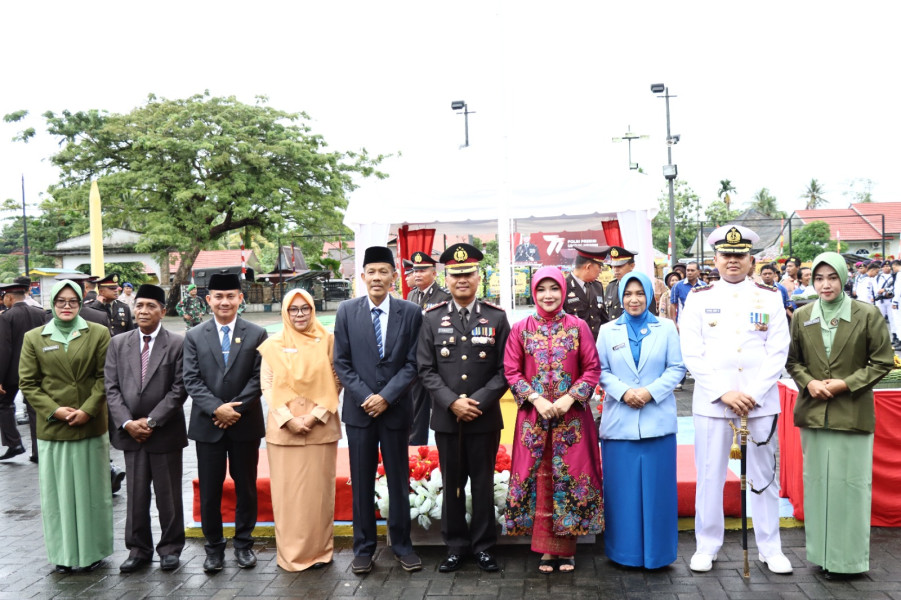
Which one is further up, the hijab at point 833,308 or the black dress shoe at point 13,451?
the hijab at point 833,308

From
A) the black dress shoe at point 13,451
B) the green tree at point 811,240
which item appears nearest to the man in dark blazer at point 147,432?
the black dress shoe at point 13,451

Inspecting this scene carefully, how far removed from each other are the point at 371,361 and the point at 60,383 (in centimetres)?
195

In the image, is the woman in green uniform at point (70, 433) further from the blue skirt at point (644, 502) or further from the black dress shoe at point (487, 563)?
the blue skirt at point (644, 502)

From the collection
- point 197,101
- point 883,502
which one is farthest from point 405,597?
point 197,101

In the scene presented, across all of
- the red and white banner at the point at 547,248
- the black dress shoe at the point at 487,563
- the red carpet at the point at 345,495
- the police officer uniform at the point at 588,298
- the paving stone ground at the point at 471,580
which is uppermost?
the red and white banner at the point at 547,248

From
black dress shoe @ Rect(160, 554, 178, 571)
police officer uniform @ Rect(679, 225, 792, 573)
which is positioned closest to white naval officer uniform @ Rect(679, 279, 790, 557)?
police officer uniform @ Rect(679, 225, 792, 573)

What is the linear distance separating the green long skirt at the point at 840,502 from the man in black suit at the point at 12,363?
267 inches

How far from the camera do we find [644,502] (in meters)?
4.17

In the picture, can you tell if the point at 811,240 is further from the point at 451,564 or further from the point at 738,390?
the point at 451,564

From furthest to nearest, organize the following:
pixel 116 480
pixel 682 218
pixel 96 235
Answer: pixel 682 218
pixel 96 235
pixel 116 480

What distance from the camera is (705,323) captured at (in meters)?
4.33

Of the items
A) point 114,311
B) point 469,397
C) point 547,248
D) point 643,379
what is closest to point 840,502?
point 643,379

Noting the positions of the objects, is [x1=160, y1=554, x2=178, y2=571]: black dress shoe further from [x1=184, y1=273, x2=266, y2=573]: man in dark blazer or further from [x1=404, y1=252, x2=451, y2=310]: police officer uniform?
[x1=404, y1=252, x2=451, y2=310]: police officer uniform

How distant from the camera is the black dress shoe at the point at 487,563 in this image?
4258 millimetres
